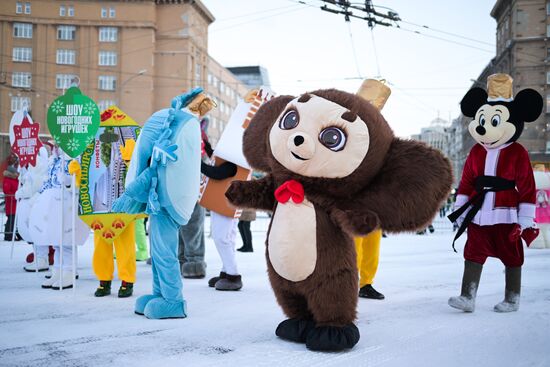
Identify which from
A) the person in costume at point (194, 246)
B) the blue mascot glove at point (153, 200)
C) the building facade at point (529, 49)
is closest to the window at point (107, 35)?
the building facade at point (529, 49)

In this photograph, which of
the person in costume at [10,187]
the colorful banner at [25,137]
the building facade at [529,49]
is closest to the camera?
the colorful banner at [25,137]

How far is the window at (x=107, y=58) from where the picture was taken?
43.7m

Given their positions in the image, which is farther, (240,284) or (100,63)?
(100,63)

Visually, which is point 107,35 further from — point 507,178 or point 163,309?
point 507,178

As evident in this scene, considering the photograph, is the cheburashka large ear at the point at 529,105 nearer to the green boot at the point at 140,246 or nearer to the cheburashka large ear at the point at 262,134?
the cheburashka large ear at the point at 262,134

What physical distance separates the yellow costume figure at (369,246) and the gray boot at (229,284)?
122 centimetres

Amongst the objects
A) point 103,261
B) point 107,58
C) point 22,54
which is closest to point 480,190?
point 103,261

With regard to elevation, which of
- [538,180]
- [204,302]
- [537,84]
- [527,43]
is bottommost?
[204,302]

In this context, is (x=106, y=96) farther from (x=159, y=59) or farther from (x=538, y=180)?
(x=538, y=180)

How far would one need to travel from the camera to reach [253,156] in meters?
4.00

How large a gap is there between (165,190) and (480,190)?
2533mm

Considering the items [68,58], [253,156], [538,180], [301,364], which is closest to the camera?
[301,364]

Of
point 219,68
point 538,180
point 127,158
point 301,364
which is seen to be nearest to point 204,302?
Result: point 127,158

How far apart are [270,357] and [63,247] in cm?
340
